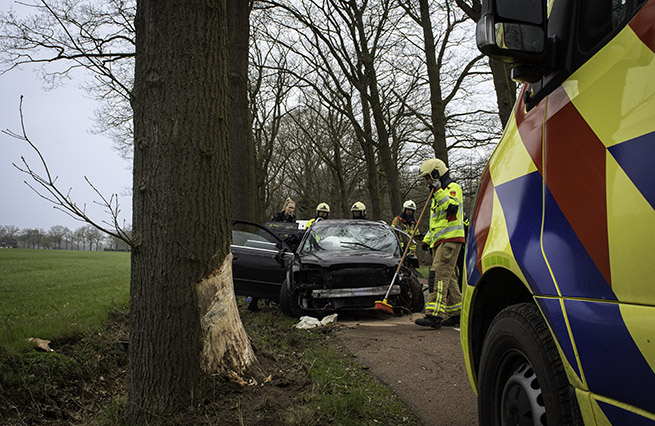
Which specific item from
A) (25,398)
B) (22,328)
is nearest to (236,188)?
(22,328)

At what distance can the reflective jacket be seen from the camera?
6371 millimetres

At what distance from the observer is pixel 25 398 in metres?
3.90

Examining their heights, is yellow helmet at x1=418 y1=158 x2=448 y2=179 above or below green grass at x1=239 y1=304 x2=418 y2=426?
above

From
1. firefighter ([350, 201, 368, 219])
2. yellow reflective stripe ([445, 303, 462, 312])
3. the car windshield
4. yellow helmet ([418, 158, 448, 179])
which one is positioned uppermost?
yellow helmet ([418, 158, 448, 179])

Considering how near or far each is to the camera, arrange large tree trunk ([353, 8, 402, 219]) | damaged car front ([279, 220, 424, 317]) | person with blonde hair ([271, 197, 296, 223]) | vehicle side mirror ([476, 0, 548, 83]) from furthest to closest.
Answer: large tree trunk ([353, 8, 402, 219]) < person with blonde hair ([271, 197, 296, 223]) < damaged car front ([279, 220, 424, 317]) < vehicle side mirror ([476, 0, 548, 83])

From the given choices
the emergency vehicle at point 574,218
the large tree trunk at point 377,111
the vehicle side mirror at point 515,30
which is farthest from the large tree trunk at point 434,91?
the vehicle side mirror at point 515,30

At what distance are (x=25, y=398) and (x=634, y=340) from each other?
13.9 feet

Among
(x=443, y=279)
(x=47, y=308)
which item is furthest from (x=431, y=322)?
(x=47, y=308)

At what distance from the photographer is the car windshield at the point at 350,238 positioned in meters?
8.20

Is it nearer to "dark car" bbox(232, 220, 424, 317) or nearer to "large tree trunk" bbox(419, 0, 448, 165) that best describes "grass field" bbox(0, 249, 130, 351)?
"dark car" bbox(232, 220, 424, 317)

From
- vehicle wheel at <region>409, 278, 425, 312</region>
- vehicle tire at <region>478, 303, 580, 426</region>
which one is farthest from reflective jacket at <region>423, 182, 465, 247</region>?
vehicle tire at <region>478, 303, 580, 426</region>

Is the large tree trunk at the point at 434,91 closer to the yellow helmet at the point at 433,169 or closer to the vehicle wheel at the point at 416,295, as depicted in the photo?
the vehicle wheel at the point at 416,295

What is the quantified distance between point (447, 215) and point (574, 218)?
5058mm

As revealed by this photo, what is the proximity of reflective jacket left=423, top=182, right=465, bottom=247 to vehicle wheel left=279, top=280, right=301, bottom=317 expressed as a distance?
2.15 meters
